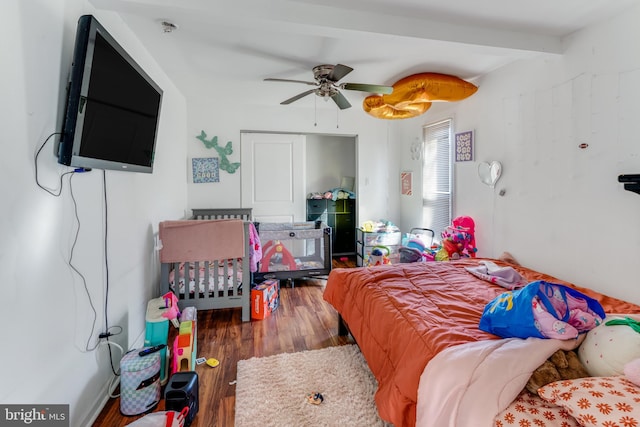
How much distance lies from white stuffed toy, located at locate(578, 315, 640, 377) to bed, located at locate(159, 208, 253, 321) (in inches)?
92.5

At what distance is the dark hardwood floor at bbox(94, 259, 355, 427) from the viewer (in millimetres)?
1660

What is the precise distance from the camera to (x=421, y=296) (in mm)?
1898

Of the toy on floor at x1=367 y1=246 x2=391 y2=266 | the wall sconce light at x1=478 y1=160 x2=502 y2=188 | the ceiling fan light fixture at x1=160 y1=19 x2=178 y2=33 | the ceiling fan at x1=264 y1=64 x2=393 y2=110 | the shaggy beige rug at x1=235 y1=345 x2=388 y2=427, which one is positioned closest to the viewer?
the shaggy beige rug at x1=235 y1=345 x2=388 y2=427

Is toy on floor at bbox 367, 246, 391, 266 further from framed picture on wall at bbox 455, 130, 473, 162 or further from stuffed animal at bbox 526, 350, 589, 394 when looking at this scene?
stuffed animal at bbox 526, 350, 589, 394

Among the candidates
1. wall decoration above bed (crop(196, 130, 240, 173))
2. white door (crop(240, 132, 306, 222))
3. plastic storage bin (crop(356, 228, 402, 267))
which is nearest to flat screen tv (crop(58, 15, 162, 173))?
wall decoration above bed (crop(196, 130, 240, 173))

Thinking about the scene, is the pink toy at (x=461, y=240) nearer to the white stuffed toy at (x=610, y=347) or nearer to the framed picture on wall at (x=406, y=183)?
the framed picture on wall at (x=406, y=183)

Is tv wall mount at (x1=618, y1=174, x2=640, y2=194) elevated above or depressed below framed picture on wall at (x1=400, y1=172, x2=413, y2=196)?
below

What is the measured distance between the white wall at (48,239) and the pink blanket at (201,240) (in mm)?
593

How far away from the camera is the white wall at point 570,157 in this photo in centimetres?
185

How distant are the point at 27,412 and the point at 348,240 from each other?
4.31 m

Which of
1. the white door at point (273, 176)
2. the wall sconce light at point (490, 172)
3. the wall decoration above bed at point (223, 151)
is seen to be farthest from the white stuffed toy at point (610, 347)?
the wall decoration above bed at point (223, 151)

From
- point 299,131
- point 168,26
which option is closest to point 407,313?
point 168,26

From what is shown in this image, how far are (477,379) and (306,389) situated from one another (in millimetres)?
1069

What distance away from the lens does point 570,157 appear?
216 centimetres
